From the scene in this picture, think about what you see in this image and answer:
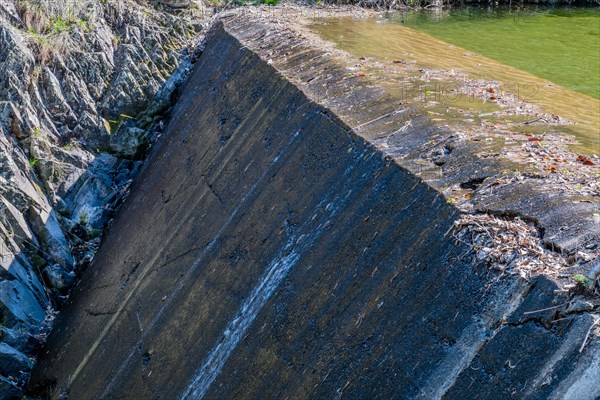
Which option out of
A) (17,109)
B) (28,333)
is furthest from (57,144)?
(28,333)

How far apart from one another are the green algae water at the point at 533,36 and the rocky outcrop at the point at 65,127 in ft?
12.1

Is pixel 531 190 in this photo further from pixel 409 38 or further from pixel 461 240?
pixel 409 38

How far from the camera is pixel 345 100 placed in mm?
6305

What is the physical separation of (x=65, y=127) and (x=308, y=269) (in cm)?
516

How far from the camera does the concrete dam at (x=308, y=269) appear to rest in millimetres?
3811

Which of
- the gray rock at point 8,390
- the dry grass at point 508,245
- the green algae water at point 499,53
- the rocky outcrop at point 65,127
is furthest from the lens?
the rocky outcrop at point 65,127

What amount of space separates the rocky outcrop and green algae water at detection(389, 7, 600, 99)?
3.70m

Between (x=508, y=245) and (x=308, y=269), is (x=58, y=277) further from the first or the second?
(x=508, y=245)

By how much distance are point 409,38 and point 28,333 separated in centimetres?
560

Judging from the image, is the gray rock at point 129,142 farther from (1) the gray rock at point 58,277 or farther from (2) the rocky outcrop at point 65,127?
(1) the gray rock at point 58,277

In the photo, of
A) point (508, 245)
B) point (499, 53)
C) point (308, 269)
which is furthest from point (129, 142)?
point (508, 245)

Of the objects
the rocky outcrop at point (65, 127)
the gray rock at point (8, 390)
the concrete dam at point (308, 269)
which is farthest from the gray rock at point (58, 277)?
the gray rock at point (8, 390)

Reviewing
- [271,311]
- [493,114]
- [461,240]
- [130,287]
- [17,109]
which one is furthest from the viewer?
[17,109]

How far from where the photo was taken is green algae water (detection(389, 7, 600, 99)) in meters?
9.11
